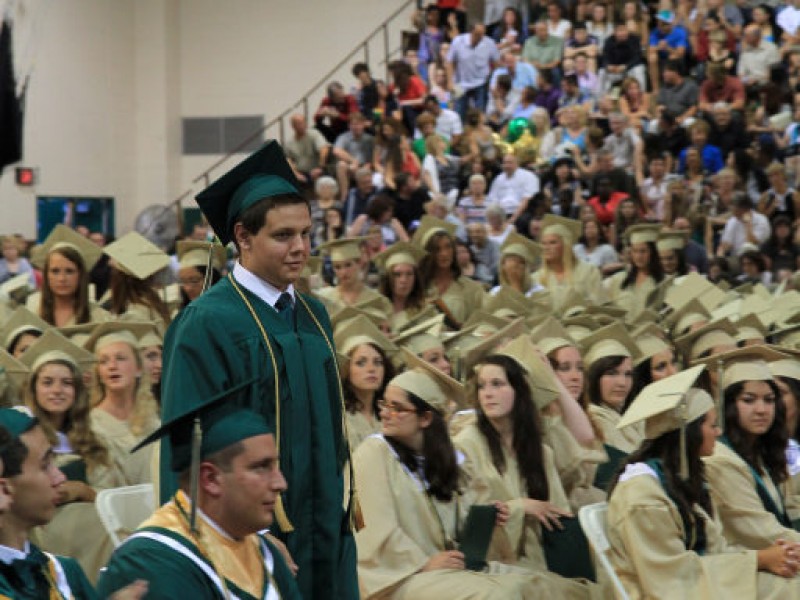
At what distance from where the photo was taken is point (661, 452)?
5602mm

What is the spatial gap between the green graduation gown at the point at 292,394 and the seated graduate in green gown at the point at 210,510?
170 mm

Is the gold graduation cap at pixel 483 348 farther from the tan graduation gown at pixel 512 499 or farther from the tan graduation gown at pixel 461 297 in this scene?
the tan graduation gown at pixel 461 297

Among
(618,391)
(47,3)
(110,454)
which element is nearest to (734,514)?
(618,391)

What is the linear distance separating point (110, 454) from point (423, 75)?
1456 centimetres

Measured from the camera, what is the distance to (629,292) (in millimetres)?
11508

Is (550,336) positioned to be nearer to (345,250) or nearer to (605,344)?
(605,344)

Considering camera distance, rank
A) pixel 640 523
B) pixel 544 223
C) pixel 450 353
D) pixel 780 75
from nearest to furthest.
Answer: pixel 640 523 < pixel 450 353 < pixel 544 223 < pixel 780 75

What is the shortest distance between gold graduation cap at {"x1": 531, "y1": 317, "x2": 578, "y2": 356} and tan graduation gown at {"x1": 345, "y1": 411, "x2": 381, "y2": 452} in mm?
1057

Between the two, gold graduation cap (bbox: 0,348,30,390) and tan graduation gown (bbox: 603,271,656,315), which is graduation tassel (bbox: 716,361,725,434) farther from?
tan graduation gown (bbox: 603,271,656,315)

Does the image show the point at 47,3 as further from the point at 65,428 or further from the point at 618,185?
the point at 65,428

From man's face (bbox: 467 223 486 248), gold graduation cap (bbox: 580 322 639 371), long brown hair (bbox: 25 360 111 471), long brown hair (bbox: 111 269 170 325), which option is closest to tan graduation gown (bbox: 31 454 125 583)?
long brown hair (bbox: 25 360 111 471)

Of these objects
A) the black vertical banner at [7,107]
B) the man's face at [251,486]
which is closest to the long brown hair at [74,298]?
the black vertical banner at [7,107]

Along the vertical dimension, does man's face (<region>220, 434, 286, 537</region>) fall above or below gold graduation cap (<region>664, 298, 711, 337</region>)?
below

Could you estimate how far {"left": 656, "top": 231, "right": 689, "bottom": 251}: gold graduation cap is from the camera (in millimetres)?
12031
